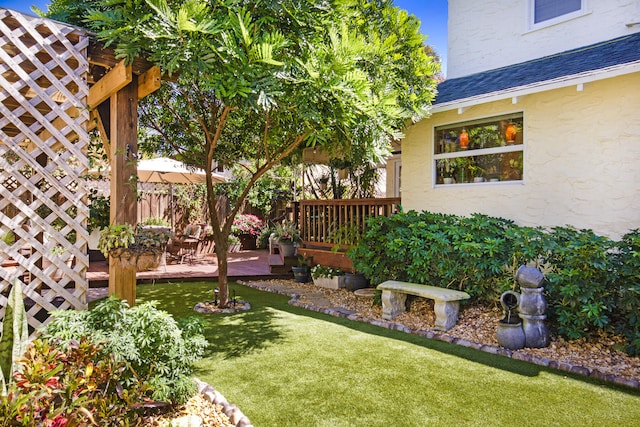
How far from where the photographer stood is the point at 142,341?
9.64 feet

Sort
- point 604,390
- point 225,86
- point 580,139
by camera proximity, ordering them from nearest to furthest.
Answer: point 604,390 < point 225,86 < point 580,139

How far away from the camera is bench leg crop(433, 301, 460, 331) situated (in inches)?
217

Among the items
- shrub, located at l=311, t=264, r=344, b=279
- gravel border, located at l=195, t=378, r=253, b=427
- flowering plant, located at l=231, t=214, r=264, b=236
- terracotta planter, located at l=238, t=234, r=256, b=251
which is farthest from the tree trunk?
terracotta planter, located at l=238, t=234, r=256, b=251

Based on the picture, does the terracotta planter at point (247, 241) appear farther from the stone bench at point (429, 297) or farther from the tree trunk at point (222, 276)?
the stone bench at point (429, 297)

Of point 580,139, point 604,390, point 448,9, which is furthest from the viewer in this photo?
point 448,9

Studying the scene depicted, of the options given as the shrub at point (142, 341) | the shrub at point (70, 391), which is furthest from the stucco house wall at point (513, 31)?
the shrub at point (70, 391)

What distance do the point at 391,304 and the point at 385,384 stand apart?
7.91 feet

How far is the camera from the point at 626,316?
4.62 metres

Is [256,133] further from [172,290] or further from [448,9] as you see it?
[448,9]

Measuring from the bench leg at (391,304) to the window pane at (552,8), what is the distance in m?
5.90

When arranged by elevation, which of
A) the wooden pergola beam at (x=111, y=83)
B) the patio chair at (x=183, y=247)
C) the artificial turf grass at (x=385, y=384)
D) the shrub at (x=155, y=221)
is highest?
the wooden pergola beam at (x=111, y=83)

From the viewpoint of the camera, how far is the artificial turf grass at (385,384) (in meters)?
3.27

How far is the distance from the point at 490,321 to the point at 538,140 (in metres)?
3.15

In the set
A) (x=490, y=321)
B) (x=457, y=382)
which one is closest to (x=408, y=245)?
(x=490, y=321)
